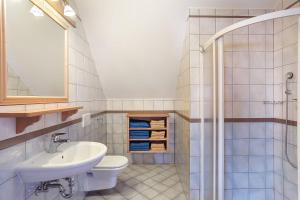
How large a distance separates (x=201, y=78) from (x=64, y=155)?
1.49m

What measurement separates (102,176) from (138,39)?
171cm

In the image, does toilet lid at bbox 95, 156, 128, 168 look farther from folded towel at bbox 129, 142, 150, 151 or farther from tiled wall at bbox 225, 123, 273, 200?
tiled wall at bbox 225, 123, 273, 200

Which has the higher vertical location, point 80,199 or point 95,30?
point 95,30

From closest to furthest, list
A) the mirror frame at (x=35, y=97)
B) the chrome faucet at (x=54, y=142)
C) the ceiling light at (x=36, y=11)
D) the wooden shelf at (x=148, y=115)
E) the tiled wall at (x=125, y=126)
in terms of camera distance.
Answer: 1. the mirror frame at (x=35, y=97)
2. the ceiling light at (x=36, y=11)
3. the chrome faucet at (x=54, y=142)
4. the wooden shelf at (x=148, y=115)
5. the tiled wall at (x=125, y=126)

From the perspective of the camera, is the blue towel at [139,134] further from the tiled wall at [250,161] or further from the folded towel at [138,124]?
the tiled wall at [250,161]

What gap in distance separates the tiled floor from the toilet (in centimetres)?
15

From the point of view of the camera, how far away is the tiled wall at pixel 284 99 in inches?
62.8

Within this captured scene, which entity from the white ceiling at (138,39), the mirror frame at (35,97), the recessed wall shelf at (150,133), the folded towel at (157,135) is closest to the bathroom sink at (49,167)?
the mirror frame at (35,97)

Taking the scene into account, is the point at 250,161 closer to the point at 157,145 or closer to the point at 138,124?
the point at 157,145

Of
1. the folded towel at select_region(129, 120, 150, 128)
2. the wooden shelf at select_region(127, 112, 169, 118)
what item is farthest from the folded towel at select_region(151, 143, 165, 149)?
the wooden shelf at select_region(127, 112, 169, 118)

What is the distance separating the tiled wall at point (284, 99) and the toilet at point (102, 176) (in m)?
1.61

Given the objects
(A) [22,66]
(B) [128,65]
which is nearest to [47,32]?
(A) [22,66]

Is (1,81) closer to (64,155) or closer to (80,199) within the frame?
(64,155)

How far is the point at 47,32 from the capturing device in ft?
4.97
